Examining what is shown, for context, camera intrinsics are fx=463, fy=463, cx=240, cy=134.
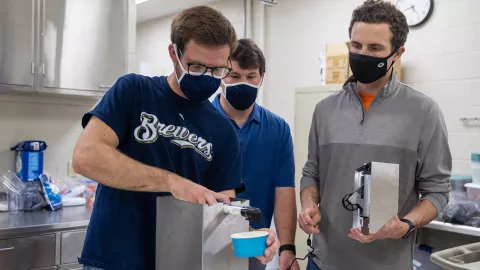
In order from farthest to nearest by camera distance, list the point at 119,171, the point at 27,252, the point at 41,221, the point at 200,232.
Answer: the point at 41,221
the point at 27,252
the point at 119,171
the point at 200,232

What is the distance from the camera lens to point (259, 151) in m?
1.93

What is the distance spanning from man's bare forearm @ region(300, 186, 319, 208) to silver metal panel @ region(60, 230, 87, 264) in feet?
4.65

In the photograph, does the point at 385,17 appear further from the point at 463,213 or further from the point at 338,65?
the point at 338,65

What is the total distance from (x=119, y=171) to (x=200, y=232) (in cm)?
29

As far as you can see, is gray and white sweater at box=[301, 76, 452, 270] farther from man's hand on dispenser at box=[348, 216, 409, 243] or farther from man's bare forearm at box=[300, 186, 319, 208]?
man's hand on dispenser at box=[348, 216, 409, 243]

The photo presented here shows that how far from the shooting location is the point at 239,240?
1.04 metres

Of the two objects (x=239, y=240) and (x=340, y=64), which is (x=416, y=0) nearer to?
(x=340, y=64)

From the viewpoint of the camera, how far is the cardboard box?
11.2ft

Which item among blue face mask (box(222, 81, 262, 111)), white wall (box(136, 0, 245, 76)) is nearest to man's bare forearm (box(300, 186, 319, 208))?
blue face mask (box(222, 81, 262, 111))

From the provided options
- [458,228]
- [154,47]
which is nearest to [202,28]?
[458,228]

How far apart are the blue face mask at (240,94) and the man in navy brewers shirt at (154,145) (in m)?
0.43

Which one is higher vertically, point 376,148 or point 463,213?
point 376,148

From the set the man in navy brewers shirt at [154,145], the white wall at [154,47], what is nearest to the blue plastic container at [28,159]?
the man in navy brewers shirt at [154,145]

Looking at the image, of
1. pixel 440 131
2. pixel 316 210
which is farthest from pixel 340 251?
pixel 440 131
